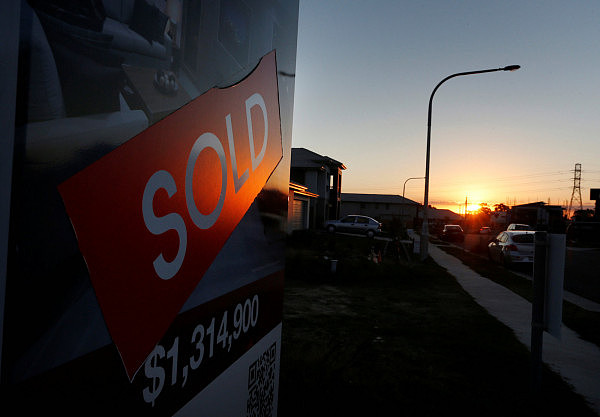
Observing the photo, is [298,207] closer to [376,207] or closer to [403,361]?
[403,361]

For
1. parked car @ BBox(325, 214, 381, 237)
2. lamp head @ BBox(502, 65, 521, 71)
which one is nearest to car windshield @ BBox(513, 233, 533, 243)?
lamp head @ BBox(502, 65, 521, 71)

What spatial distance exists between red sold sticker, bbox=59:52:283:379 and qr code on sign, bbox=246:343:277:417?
92 cm

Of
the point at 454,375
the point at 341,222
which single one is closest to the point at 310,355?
the point at 454,375

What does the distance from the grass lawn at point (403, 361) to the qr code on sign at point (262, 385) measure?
1.62 meters

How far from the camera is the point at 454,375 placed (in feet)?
15.8

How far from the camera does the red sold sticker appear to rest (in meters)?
1.02

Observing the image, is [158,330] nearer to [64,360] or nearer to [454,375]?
[64,360]

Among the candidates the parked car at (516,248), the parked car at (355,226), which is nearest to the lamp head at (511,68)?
the parked car at (516,248)

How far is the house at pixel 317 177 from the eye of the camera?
1497 inches

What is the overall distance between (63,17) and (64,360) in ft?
2.52

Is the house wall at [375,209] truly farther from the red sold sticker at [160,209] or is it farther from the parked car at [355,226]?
the red sold sticker at [160,209]

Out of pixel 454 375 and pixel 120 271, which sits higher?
pixel 120 271

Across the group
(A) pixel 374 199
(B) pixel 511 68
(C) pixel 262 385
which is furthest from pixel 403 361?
(A) pixel 374 199

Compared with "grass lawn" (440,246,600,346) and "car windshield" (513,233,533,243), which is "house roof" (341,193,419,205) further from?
"grass lawn" (440,246,600,346)
